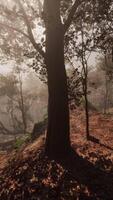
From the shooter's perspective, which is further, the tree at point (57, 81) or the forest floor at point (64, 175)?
the tree at point (57, 81)

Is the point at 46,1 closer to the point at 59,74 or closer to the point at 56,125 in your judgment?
the point at 59,74

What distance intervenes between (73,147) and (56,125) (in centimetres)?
155

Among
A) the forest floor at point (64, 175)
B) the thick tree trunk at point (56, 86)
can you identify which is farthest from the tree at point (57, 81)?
the forest floor at point (64, 175)

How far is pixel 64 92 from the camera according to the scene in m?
11.9

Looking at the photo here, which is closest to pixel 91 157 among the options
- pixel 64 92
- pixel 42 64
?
pixel 64 92

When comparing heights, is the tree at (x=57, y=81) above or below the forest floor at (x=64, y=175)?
above

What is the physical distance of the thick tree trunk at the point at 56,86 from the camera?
11.8 m

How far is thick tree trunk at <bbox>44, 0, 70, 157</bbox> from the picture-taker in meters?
11.8

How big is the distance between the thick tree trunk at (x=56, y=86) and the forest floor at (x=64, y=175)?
0.62m

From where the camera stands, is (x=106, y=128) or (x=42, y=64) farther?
(x=106, y=128)

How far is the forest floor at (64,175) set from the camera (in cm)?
899

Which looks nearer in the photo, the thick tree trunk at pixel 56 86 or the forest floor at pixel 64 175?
the forest floor at pixel 64 175

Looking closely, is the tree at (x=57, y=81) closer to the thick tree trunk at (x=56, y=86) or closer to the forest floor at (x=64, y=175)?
the thick tree trunk at (x=56, y=86)

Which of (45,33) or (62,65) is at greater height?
(45,33)
